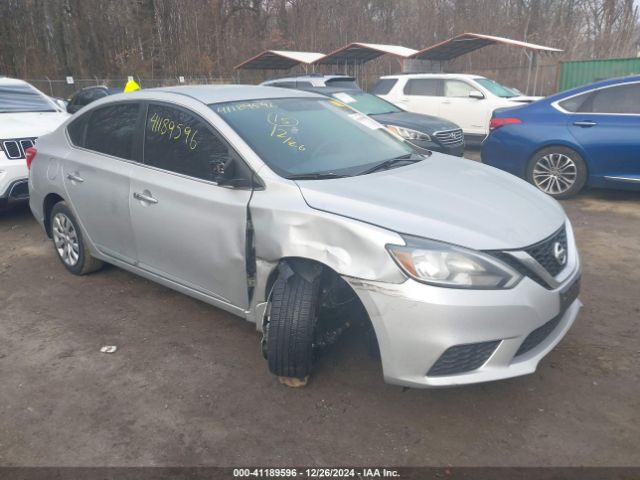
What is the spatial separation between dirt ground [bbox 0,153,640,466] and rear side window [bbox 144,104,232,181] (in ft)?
3.80

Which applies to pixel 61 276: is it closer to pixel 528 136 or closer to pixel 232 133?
pixel 232 133

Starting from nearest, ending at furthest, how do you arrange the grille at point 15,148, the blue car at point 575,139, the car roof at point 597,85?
the grille at point 15,148, the blue car at point 575,139, the car roof at point 597,85

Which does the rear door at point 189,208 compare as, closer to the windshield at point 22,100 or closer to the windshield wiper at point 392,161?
the windshield wiper at point 392,161

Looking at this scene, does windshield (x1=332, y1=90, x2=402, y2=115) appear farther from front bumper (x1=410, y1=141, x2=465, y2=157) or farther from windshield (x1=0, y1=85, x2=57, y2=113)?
windshield (x1=0, y1=85, x2=57, y2=113)

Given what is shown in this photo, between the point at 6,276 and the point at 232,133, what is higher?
the point at 232,133

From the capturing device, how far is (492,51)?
93.6 ft

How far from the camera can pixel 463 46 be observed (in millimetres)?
18062

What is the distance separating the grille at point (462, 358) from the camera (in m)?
2.50

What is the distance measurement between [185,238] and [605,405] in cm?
260

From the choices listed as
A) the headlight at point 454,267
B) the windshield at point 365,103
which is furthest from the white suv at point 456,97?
the headlight at point 454,267

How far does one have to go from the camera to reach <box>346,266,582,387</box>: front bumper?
96.0 inches

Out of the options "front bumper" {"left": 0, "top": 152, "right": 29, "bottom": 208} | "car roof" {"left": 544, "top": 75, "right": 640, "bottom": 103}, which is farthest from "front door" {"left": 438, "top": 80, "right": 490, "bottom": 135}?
"front bumper" {"left": 0, "top": 152, "right": 29, "bottom": 208}

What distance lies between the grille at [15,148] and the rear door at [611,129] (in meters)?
6.58

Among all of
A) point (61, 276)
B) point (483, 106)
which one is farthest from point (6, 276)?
point (483, 106)
